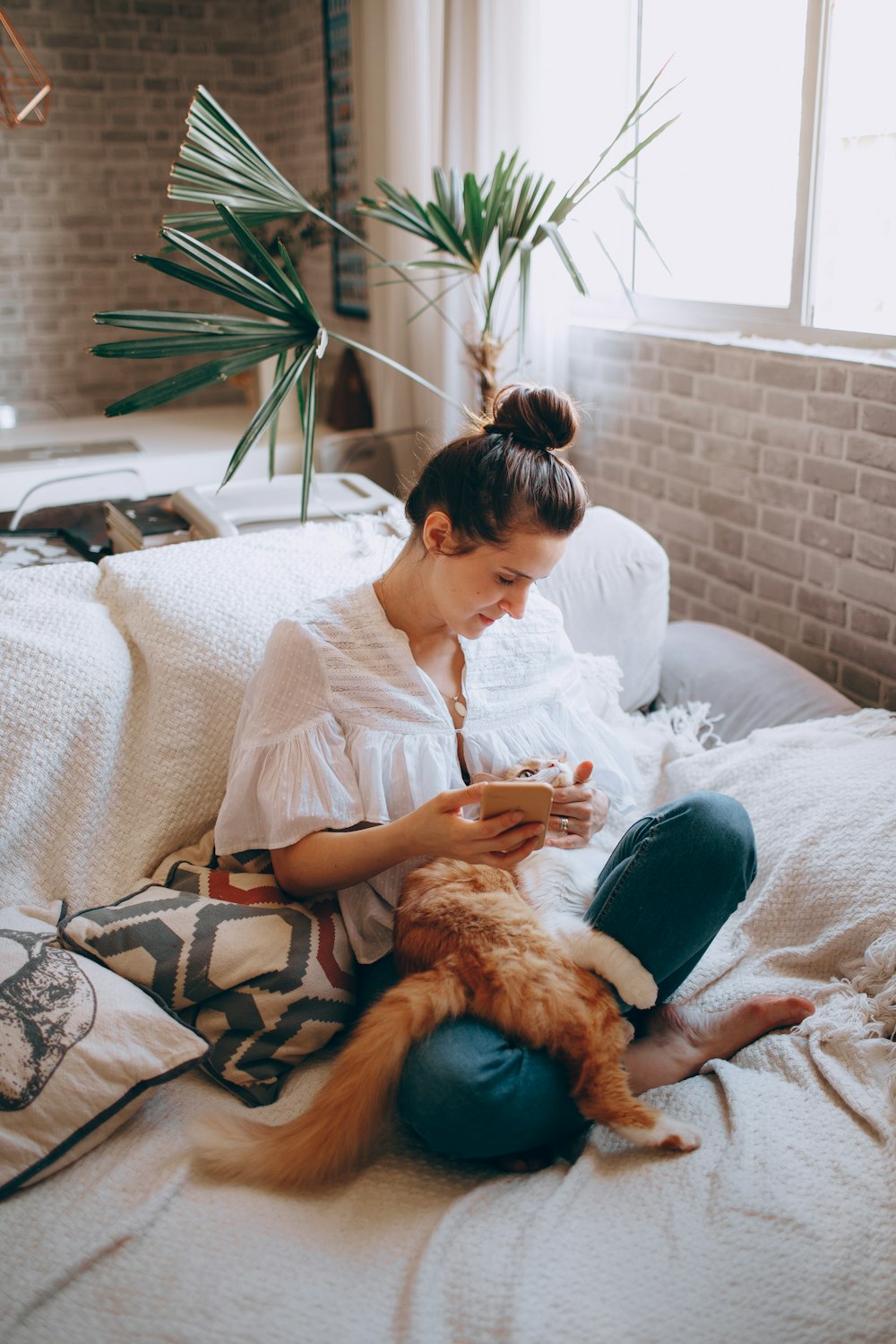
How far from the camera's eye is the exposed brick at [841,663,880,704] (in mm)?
2430

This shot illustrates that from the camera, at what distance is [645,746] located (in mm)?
2064

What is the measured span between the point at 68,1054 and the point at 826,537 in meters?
1.93

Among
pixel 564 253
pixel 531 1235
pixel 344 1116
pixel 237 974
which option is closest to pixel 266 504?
pixel 564 253

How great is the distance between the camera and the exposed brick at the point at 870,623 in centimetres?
236

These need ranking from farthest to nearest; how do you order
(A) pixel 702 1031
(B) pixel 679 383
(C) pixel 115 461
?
(C) pixel 115 461 → (B) pixel 679 383 → (A) pixel 702 1031

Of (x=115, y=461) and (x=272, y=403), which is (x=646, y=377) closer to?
(x=272, y=403)

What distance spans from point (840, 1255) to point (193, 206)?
4717mm

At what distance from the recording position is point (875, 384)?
7.47 ft

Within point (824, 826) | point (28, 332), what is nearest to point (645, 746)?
point (824, 826)

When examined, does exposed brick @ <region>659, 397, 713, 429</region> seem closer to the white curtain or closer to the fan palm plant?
the white curtain

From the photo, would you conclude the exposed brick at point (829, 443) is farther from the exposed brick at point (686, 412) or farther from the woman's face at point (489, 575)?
the woman's face at point (489, 575)

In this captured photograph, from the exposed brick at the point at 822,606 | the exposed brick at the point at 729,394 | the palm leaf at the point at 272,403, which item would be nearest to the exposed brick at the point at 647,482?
the exposed brick at the point at 729,394

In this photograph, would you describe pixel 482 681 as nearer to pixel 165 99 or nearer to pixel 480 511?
pixel 480 511

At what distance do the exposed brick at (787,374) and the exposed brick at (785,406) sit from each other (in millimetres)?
22
